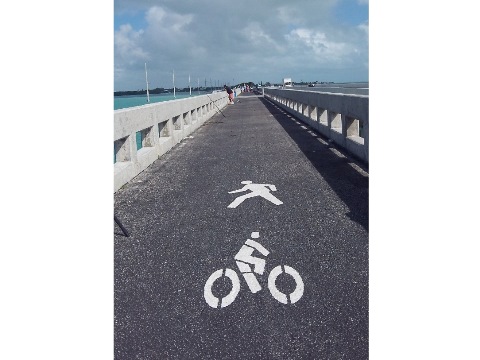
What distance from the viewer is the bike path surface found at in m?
3.18

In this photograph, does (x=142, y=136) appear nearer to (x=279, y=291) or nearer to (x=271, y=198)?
(x=271, y=198)

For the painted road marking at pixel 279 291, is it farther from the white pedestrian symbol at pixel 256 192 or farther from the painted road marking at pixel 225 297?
the white pedestrian symbol at pixel 256 192

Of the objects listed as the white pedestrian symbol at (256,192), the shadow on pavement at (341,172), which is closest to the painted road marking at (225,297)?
the shadow on pavement at (341,172)

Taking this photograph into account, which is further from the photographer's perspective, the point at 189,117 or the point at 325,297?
the point at 189,117

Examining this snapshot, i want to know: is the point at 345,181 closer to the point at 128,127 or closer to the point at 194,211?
the point at 194,211

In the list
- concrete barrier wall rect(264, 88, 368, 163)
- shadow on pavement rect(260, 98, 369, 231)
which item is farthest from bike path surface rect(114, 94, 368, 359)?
concrete barrier wall rect(264, 88, 368, 163)

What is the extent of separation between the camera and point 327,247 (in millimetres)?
4734

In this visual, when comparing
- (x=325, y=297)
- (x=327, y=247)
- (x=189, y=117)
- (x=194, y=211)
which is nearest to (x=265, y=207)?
(x=194, y=211)

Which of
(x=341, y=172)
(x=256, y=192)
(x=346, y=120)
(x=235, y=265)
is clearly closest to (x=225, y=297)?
(x=235, y=265)

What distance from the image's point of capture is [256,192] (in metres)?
7.22

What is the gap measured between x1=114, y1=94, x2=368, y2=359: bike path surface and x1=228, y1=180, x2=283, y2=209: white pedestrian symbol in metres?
0.10

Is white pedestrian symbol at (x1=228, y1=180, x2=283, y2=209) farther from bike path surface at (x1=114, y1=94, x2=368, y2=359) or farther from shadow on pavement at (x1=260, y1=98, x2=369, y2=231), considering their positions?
shadow on pavement at (x1=260, y1=98, x2=369, y2=231)

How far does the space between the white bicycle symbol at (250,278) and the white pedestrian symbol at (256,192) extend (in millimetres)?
1819
